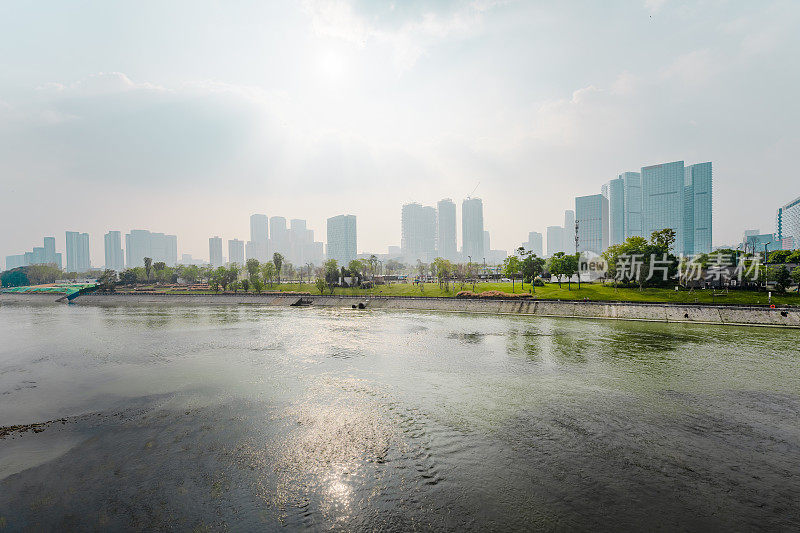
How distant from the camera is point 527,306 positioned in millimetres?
68938

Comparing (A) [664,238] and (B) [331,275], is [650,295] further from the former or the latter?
(B) [331,275]

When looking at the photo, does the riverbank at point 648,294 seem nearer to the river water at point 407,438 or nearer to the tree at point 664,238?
the tree at point 664,238

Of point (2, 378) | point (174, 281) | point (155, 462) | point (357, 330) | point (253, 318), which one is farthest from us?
point (174, 281)

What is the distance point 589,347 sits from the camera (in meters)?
40.4

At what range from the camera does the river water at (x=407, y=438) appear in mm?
13625

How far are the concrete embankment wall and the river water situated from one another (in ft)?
45.2

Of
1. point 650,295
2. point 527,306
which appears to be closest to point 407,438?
point 527,306

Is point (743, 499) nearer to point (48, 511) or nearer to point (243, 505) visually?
point (243, 505)

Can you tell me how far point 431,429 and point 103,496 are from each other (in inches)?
599

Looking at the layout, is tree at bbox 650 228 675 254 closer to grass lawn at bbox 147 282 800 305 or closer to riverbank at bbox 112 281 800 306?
riverbank at bbox 112 281 800 306

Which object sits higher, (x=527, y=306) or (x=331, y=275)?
(x=331, y=275)

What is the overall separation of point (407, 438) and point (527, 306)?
181ft

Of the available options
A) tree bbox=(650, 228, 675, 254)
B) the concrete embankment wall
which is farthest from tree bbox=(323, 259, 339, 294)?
tree bbox=(650, 228, 675, 254)

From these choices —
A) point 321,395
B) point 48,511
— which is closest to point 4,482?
point 48,511
